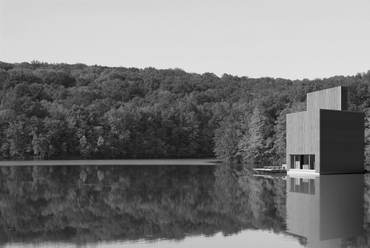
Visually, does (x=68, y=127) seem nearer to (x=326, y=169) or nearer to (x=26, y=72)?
(x=26, y=72)

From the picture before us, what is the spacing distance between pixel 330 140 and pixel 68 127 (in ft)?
174

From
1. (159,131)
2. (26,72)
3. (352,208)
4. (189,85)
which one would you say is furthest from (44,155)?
(352,208)

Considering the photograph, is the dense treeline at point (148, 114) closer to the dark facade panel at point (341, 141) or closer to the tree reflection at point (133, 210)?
the dark facade panel at point (341, 141)

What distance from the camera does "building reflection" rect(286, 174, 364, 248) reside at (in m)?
16.6

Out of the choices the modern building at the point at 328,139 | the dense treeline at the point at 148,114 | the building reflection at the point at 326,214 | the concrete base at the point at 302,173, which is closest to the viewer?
the building reflection at the point at 326,214

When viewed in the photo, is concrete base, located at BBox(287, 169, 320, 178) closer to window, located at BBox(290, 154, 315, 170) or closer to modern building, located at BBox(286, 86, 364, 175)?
modern building, located at BBox(286, 86, 364, 175)

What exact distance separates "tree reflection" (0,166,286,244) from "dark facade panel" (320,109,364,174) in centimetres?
1036

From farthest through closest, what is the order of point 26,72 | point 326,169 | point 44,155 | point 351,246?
point 26,72
point 44,155
point 326,169
point 351,246

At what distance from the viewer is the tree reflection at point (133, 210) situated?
1789 cm

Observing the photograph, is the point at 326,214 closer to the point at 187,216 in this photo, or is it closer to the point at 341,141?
the point at 187,216

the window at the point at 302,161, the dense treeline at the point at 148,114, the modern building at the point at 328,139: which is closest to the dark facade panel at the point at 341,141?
the modern building at the point at 328,139

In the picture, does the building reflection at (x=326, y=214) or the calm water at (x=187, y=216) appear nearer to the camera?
the calm water at (x=187, y=216)

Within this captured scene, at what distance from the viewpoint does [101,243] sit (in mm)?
16047

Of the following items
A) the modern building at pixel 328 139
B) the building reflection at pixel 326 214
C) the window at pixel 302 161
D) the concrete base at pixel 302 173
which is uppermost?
the modern building at pixel 328 139
